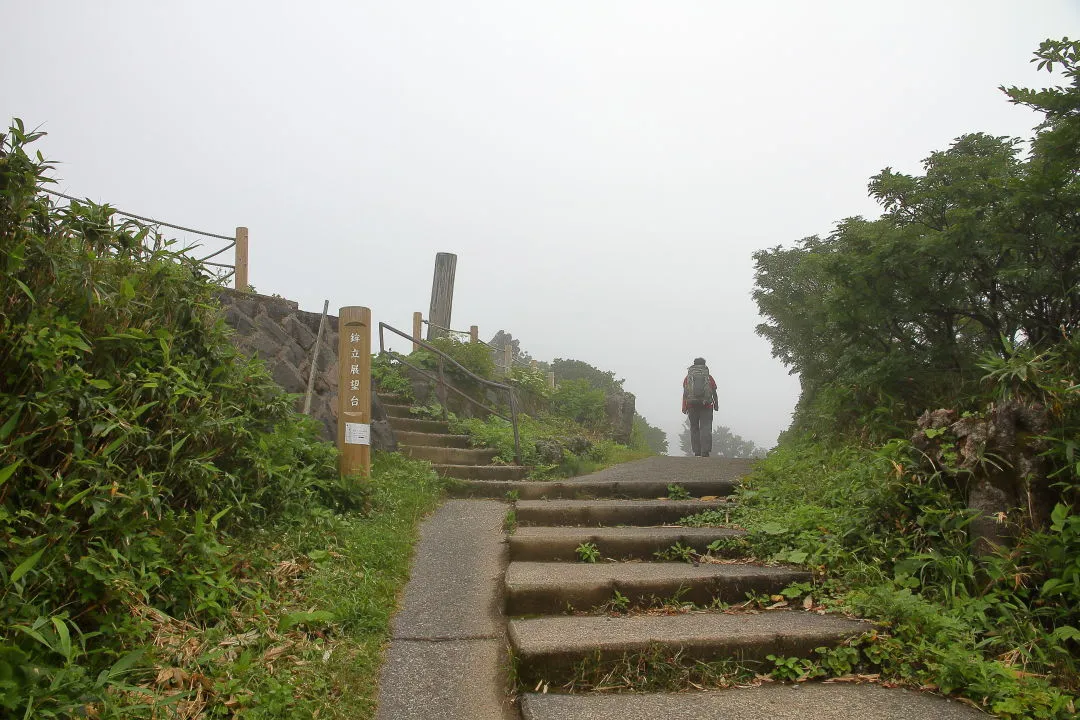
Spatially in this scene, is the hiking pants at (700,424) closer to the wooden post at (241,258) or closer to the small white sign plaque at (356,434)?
the small white sign plaque at (356,434)

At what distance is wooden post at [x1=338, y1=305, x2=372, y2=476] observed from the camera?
5.24 m

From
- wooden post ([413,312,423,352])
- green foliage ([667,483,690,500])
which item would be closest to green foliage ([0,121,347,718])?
green foliage ([667,483,690,500])

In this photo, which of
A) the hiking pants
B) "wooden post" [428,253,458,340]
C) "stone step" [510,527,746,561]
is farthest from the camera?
"wooden post" [428,253,458,340]

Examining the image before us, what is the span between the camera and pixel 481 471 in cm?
703

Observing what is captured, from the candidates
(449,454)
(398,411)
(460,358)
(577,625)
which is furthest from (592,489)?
(460,358)

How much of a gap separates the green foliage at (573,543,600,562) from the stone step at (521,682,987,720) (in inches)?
55.3

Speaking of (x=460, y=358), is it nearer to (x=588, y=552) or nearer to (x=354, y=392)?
(x=354, y=392)

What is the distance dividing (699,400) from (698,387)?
226mm

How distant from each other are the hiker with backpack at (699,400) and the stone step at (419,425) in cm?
409

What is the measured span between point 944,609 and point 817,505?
1.52 meters

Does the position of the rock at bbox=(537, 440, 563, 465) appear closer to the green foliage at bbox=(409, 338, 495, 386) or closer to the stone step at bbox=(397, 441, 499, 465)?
the stone step at bbox=(397, 441, 499, 465)

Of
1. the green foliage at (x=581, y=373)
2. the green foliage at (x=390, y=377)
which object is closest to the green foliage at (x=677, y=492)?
the green foliage at (x=390, y=377)

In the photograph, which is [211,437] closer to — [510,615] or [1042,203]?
[510,615]

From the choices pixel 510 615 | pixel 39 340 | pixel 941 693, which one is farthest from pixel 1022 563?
pixel 39 340
